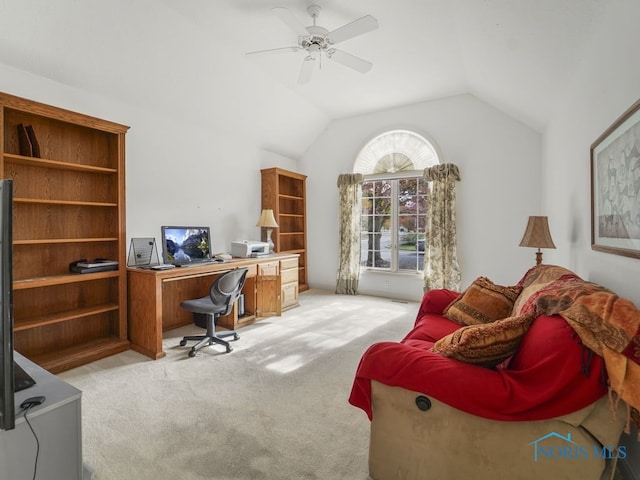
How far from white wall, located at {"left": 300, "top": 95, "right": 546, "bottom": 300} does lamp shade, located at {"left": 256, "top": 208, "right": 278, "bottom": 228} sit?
1931mm

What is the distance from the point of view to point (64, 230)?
292cm

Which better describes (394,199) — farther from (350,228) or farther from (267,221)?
(267,221)

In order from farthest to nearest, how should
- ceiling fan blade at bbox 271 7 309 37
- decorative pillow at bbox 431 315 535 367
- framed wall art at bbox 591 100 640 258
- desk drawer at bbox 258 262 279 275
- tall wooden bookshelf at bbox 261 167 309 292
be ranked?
tall wooden bookshelf at bbox 261 167 309 292, desk drawer at bbox 258 262 279 275, ceiling fan blade at bbox 271 7 309 37, framed wall art at bbox 591 100 640 258, decorative pillow at bbox 431 315 535 367

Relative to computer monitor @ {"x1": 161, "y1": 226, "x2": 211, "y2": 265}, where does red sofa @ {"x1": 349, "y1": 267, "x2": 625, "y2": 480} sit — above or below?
below

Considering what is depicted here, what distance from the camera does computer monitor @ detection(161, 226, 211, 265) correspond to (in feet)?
11.2

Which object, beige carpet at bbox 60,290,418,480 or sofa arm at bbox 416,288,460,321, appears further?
sofa arm at bbox 416,288,460,321

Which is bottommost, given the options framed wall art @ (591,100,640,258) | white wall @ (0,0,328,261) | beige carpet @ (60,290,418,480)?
beige carpet @ (60,290,418,480)

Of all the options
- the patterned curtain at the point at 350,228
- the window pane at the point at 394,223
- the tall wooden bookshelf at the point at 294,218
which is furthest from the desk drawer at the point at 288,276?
the window pane at the point at 394,223

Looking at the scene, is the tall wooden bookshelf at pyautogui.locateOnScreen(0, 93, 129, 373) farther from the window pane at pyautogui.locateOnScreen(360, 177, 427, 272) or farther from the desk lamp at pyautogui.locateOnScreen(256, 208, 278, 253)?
the window pane at pyautogui.locateOnScreen(360, 177, 427, 272)

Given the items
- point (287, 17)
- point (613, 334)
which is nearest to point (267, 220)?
point (287, 17)

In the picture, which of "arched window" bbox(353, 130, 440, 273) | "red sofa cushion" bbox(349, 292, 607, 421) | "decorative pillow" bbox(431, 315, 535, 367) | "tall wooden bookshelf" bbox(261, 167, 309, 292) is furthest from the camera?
"tall wooden bookshelf" bbox(261, 167, 309, 292)

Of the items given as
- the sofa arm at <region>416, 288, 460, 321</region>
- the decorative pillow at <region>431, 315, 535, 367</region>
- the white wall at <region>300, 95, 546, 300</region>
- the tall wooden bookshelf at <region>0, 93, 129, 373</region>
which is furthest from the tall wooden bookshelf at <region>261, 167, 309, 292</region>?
the decorative pillow at <region>431, 315, 535, 367</region>

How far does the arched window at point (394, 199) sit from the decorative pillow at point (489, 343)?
3.71 meters

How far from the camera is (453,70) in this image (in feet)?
12.6
